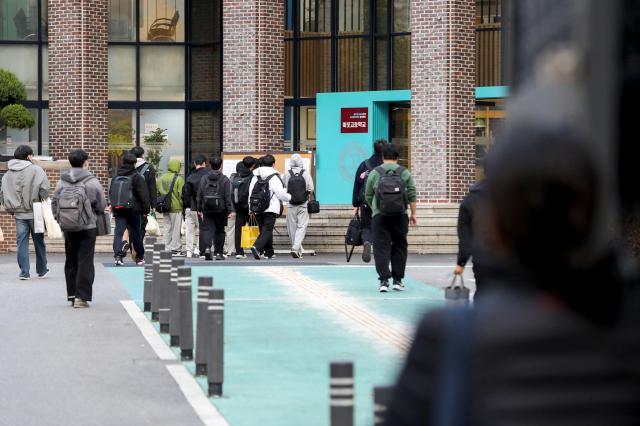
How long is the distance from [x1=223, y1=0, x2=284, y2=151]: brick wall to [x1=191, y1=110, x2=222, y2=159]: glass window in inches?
216

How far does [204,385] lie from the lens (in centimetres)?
1052

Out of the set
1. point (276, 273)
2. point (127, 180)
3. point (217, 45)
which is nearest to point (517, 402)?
point (276, 273)

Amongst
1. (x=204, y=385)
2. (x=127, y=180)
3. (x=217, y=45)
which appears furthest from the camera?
(x=217, y=45)

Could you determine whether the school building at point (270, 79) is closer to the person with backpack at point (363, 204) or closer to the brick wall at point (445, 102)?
the brick wall at point (445, 102)

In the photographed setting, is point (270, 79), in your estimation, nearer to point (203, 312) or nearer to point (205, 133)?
point (205, 133)

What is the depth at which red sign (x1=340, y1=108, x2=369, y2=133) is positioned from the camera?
119 ft

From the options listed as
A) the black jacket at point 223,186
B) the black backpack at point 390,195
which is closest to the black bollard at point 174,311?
the black backpack at point 390,195

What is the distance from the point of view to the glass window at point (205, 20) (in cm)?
4062

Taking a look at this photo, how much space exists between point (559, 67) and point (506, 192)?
0.15 m

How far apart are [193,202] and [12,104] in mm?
10127

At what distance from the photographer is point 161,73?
134ft

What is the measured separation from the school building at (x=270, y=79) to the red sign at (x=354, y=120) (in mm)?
38

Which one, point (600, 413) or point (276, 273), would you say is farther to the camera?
point (276, 273)

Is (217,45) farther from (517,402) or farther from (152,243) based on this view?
(517,402)
